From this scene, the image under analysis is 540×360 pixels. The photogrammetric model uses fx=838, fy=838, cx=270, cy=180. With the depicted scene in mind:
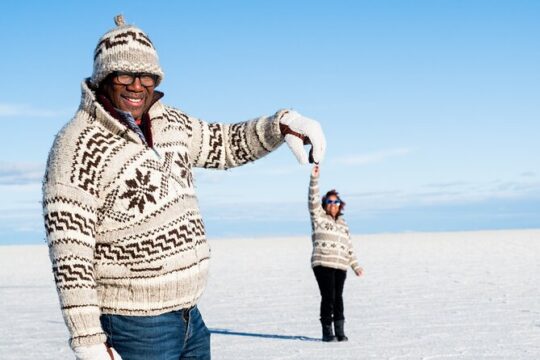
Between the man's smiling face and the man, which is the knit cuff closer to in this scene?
the man

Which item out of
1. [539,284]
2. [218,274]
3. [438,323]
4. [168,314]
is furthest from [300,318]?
[218,274]

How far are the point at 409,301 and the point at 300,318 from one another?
2450 millimetres

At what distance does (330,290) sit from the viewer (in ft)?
28.6

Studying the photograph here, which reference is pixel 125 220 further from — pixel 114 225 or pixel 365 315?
pixel 365 315

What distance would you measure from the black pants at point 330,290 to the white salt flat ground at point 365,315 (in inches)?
12.8

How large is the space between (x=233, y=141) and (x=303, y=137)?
35cm

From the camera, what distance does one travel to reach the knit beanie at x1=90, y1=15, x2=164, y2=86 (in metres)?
3.28

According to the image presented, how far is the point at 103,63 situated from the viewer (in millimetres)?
3314

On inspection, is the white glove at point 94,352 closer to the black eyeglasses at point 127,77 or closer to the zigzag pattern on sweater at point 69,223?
the zigzag pattern on sweater at point 69,223

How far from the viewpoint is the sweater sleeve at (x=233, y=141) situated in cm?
371

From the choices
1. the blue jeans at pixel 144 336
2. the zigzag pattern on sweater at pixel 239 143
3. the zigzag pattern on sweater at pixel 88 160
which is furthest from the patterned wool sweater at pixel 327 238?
the zigzag pattern on sweater at pixel 88 160

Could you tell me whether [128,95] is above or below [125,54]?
below

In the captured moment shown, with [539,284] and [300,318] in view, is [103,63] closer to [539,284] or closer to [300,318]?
[300,318]

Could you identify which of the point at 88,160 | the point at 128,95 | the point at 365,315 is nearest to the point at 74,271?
the point at 88,160
